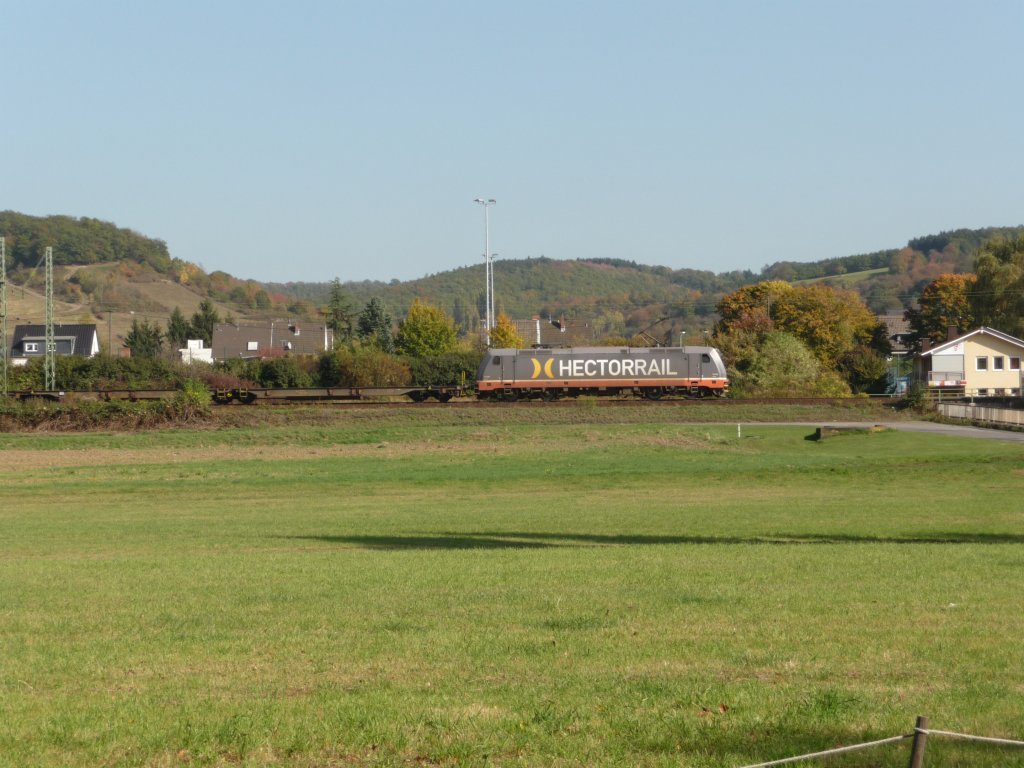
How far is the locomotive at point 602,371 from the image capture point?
70.2 m

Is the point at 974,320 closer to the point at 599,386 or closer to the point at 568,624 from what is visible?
the point at 599,386

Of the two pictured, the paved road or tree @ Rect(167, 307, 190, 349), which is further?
tree @ Rect(167, 307, 190, 349)

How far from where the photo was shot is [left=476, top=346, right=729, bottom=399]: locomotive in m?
70.2

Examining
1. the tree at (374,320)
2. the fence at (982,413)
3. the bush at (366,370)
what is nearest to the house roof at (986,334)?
the fence at (982,413)

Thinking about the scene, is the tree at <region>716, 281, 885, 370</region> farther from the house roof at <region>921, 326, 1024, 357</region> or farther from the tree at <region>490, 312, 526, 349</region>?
the tree at <region>490, 312, 526, 349</region>

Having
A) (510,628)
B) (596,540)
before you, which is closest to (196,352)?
(596,540)

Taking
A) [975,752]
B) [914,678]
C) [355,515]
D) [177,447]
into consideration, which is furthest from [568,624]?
[177,447]

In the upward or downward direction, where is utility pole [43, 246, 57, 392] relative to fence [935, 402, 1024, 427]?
upward

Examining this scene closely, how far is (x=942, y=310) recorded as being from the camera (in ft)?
436

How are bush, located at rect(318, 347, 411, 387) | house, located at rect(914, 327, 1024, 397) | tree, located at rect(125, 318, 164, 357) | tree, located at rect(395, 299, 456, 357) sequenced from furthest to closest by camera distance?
tree, located at rect(125, 318, 164, 357)
tree, located at rect(395, 299, 456, 357)
house, located at rect(914, 327, 1024, 397)
bush, located at rect(318, 347, 411, 387)

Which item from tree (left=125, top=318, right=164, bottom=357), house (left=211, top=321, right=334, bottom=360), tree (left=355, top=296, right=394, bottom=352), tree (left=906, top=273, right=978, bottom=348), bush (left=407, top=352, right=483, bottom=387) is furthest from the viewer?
tree (left=125, top=318, right=164, bottom=357)

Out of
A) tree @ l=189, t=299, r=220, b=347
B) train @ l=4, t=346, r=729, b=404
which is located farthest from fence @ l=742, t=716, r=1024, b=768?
tree @ l=189, t=299, r=220, b=347

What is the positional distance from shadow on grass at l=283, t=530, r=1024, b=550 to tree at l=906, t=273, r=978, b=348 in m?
112

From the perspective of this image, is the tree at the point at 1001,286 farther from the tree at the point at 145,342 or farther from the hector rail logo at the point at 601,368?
the tree at the point at 145,342
